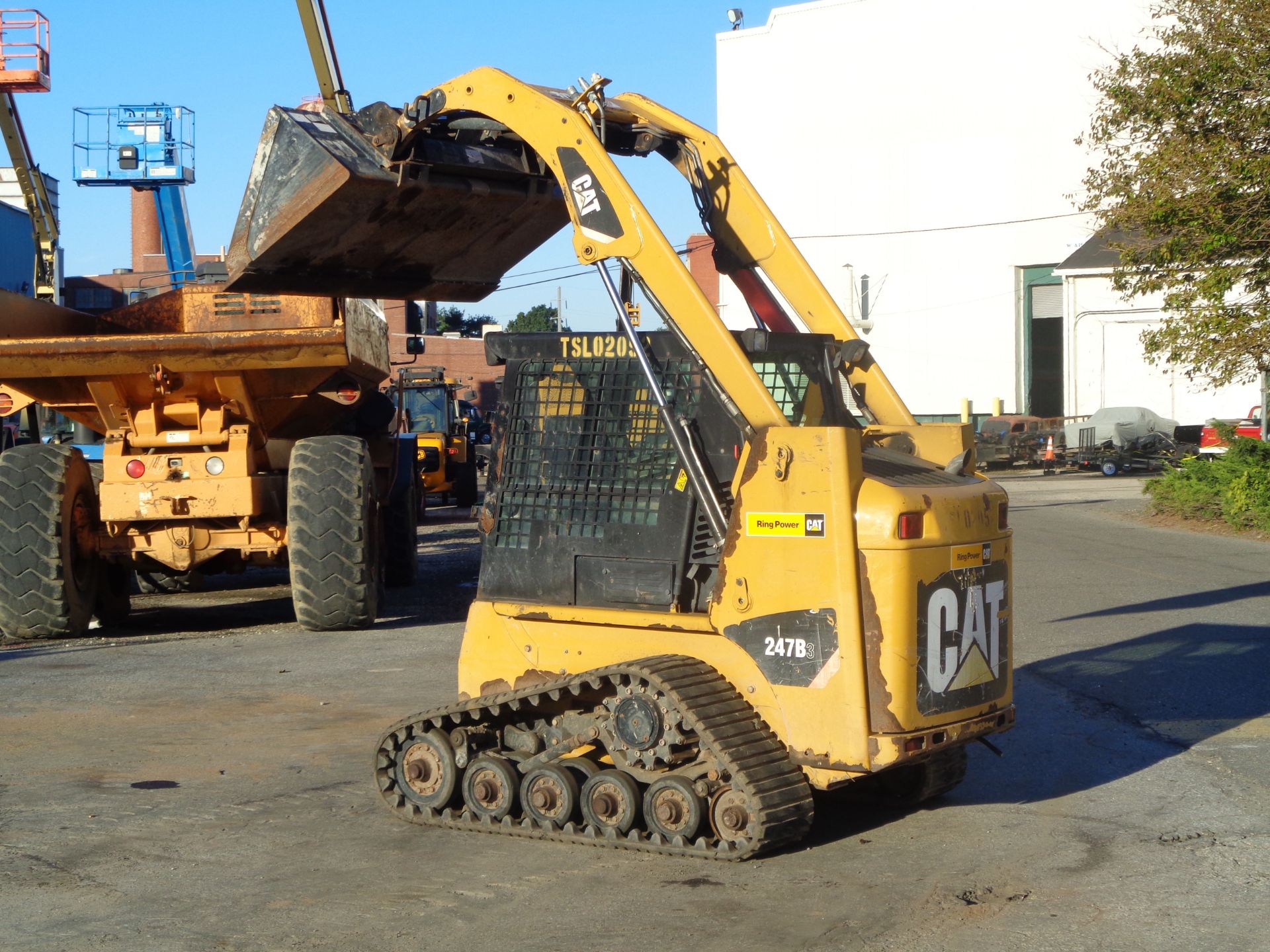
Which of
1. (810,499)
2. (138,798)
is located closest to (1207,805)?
(810,499)

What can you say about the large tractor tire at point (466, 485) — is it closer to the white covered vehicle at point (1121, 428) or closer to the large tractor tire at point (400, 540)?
the large tractor tire at point (400, 540)

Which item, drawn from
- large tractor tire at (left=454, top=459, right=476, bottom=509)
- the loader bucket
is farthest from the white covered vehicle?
the loader bucket

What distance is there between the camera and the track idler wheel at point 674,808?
5406 mm

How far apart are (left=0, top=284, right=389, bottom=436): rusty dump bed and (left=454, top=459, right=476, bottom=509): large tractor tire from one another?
14610mm

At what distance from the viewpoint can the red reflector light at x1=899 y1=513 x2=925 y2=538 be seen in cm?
526

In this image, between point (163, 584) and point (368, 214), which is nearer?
point (368, 214)

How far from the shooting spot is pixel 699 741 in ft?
18.0

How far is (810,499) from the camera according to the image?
17.6 feet

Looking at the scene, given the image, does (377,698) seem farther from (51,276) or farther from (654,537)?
(51,276)

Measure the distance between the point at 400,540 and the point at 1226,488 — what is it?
12419 mm

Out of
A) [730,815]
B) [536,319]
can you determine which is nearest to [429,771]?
[730,815]

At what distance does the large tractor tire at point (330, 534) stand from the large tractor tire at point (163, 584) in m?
4.50

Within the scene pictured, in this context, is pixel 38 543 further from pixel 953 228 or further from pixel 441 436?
pixel 953 228

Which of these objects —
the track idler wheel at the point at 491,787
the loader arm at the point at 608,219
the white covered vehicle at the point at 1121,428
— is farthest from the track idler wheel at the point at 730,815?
the white covered vehicle at the point at 1121,428
